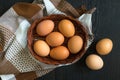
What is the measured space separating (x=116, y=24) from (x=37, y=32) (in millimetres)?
267

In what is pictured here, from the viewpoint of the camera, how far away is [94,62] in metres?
0.75

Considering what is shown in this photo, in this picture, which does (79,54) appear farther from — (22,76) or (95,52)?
(22,76)

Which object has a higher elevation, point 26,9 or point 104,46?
point 26,9

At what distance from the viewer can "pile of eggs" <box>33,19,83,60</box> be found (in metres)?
0.71

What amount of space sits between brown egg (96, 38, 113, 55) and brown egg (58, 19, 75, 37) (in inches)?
3.7

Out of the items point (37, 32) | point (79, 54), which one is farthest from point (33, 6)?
point (79, 54)

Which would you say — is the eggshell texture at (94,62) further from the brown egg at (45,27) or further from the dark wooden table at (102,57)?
the brown egg at (45,27)

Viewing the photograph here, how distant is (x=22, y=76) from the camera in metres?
0.79

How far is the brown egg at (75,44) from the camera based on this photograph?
2.33ft

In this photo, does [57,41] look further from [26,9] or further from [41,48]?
[26,9]

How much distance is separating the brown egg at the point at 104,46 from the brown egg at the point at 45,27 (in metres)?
0.16

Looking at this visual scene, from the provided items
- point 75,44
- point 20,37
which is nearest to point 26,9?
point 20,37

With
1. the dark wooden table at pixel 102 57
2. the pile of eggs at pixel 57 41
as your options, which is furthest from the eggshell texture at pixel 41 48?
the dark wooden table at pixel 102 57

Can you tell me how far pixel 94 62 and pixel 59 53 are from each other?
117 mm
